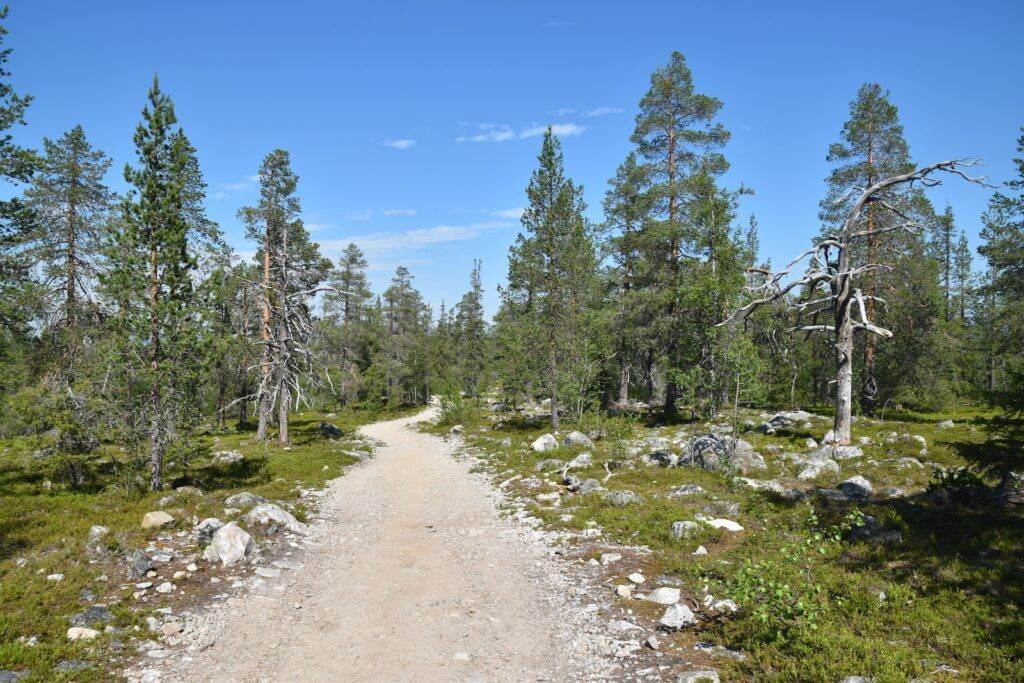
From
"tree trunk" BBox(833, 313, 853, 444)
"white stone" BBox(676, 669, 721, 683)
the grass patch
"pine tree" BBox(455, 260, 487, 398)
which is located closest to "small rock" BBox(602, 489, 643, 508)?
"white stone" BBox(676, 669, 721, 683)

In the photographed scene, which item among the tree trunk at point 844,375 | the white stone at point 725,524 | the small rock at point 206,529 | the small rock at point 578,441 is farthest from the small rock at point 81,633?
the tree trunk at point 844,375

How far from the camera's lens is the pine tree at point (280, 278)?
77.0 feet

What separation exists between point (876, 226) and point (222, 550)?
1128 inches

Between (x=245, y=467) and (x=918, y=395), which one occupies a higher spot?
(x=918, y=395)

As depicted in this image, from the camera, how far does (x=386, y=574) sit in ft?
30.8

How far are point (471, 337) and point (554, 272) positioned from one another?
34.5 meters

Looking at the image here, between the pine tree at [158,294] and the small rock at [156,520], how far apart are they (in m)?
2.83

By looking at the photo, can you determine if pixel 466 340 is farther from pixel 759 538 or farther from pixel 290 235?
pixel 759 538

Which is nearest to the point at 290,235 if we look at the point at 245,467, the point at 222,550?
the point at 245,467

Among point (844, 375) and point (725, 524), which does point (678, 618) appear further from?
point (844, 375)

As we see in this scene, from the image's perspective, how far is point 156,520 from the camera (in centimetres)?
1050

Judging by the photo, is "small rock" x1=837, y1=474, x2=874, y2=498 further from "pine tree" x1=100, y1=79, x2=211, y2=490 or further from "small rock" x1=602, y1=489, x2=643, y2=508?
"pine tree" x1=100, y1=79, x2=211, y2=490

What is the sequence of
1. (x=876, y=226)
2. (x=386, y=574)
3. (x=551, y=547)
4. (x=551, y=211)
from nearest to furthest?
(x=386, y=574), (x=551, y=547), (x=876, y=226), (x=551, y=211)

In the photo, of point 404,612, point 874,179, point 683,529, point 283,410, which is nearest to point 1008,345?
point 874,179
